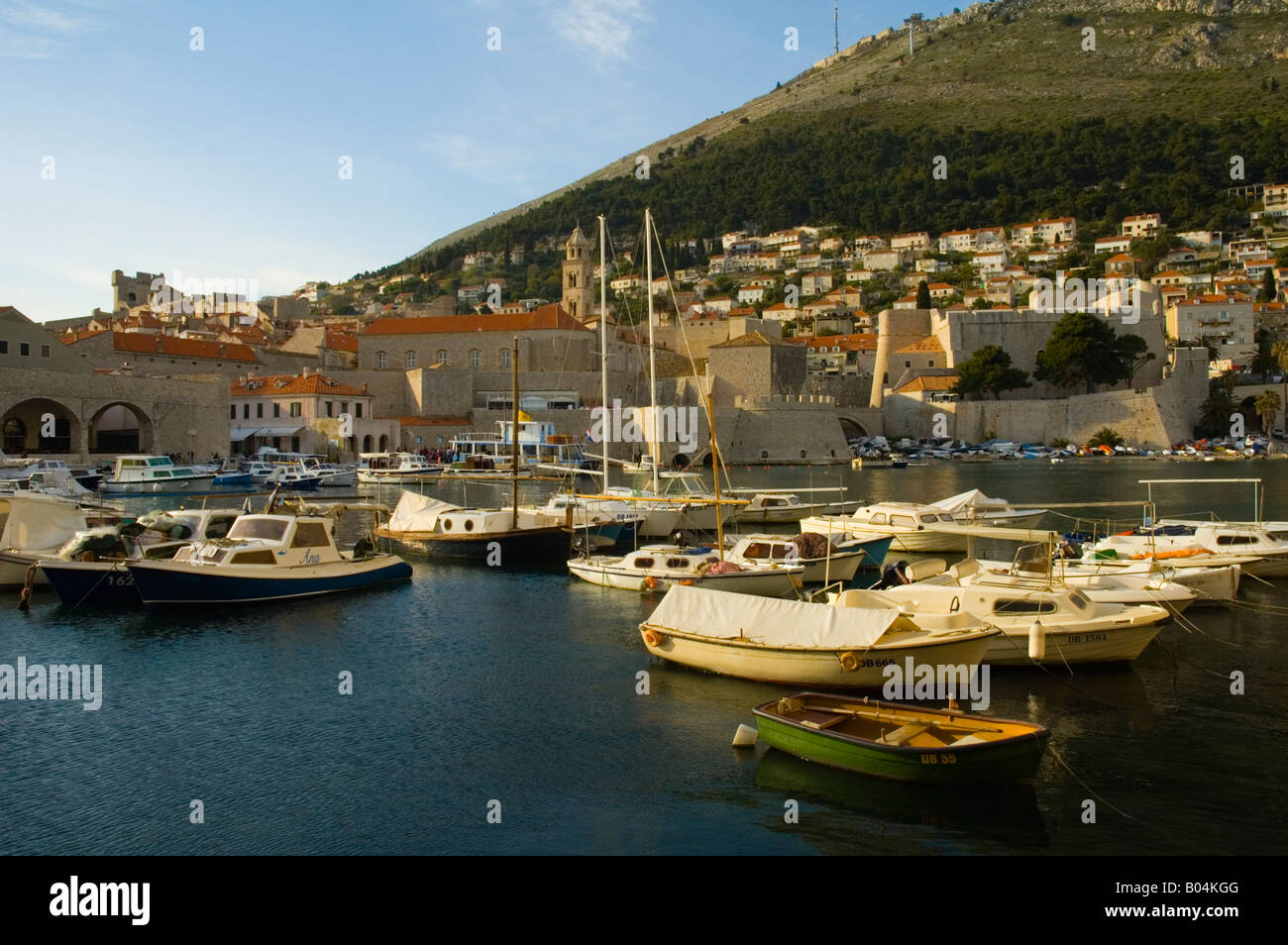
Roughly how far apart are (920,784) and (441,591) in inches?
424

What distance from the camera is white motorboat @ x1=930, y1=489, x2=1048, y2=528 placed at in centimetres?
2119

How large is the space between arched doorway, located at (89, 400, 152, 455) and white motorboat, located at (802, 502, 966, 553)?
32.1 metres

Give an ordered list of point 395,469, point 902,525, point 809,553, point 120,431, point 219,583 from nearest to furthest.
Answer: point 219,583
point 809,553
point 902,525
point 395,469
point 120,431

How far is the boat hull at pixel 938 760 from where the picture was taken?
7266 mm

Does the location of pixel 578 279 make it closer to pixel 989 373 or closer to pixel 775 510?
pixel 989 373

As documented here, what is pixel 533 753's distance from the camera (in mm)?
8609

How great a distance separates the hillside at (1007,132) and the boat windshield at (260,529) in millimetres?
97111

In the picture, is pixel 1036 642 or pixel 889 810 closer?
pixel 889 810

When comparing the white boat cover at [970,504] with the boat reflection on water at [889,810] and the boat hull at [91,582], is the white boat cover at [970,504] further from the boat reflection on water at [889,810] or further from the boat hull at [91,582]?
the boat hull at [91,582]

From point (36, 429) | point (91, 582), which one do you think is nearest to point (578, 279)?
point (36, 429)

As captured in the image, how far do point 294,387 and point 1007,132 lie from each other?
92.6 meters

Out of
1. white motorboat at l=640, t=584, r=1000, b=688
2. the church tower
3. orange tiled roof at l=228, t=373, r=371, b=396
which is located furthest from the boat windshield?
the church tower
